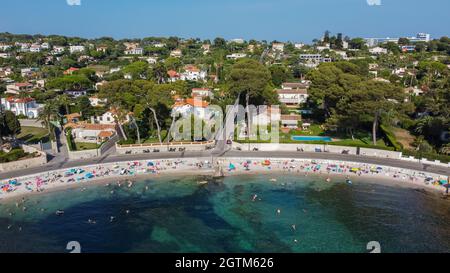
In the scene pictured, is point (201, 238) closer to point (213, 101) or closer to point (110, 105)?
point (110, 105)

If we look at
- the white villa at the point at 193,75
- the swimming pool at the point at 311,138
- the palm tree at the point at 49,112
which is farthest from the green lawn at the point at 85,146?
the white villa at the point at 193,75

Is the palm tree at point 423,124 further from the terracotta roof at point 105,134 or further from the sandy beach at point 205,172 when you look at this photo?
the terracotta roof at point 105,134

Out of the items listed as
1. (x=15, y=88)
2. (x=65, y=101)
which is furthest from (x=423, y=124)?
(x=15, y=88)

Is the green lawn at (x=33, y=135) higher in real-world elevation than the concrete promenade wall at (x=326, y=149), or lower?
higher

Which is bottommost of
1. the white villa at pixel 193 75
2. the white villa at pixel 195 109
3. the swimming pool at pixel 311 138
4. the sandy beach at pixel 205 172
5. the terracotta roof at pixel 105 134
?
the sandy beach at pixel 205 172

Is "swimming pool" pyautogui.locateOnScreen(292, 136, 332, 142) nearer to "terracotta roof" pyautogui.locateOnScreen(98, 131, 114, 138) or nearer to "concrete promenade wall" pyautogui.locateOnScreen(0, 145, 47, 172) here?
"terracotta roof" pyautogui.locateOnScreen(98, 131, 114, 138)
